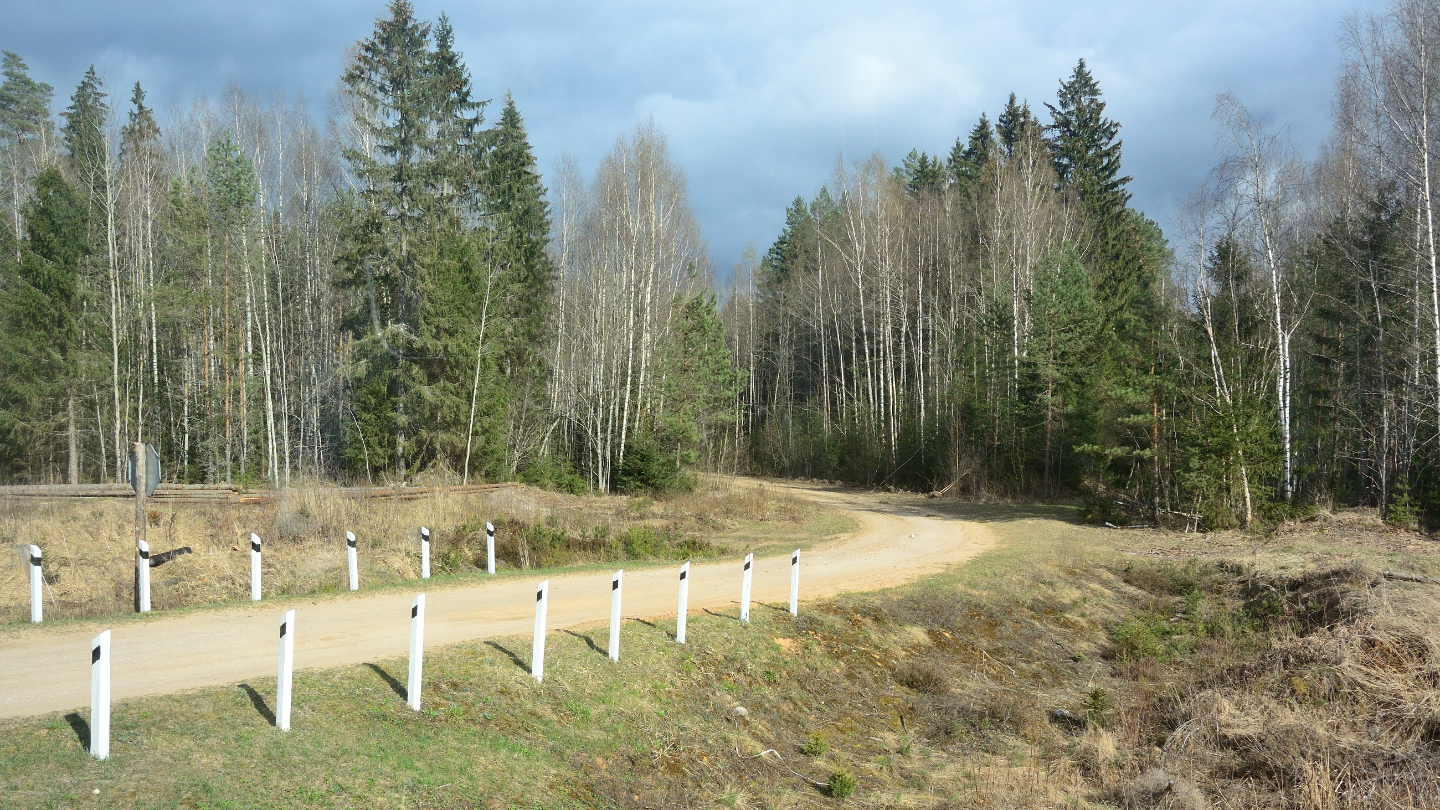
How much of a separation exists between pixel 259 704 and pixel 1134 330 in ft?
110

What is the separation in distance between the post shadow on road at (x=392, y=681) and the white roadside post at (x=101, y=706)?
8.24 feet

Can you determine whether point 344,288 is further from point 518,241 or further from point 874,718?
point 874,718

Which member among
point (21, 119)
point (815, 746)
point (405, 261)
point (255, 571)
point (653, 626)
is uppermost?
point (21, 119)

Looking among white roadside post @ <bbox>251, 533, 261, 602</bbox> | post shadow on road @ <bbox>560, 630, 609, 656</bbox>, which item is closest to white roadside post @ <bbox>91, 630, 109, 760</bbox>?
post shadow on road @ <bbox>560, 630, 609, 656</bbox>

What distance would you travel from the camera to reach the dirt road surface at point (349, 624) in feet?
27.2

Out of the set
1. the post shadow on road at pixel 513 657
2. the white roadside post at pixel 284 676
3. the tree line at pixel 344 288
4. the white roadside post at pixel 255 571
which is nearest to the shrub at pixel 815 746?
the post shadow on road at pixel 513 657

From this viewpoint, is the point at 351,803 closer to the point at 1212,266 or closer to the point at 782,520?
the point at 782,520

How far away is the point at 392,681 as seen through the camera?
8.66 meters

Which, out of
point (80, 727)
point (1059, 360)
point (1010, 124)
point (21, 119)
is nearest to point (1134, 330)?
point (1059, 360)

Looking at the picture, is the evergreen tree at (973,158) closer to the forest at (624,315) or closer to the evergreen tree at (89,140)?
the forest at (624,315)

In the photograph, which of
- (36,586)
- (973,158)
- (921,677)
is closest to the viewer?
(36,586)

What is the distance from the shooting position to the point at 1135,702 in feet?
39.5

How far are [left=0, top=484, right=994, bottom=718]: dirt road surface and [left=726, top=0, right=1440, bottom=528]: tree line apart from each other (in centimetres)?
1015

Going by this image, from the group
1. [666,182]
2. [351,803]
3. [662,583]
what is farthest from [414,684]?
[666,182]
